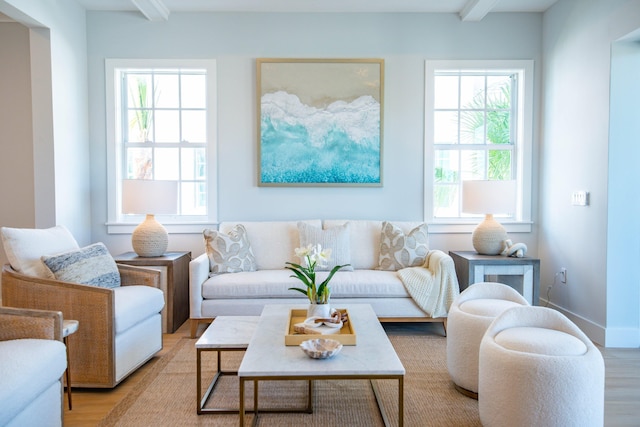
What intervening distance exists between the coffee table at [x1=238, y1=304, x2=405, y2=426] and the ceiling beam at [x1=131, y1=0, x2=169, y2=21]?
10.00ft

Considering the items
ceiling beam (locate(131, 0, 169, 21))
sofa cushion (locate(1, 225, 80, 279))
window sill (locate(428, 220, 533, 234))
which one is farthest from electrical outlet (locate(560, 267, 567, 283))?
ceiling beam (locate(131, 0, 169, 21))

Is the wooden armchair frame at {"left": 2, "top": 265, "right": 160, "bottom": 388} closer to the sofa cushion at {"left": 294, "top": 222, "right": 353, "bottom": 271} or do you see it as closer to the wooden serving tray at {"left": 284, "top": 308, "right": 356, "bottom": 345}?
the wooden serving tray at {"left": 284, "top": 308, "right": 356, "bottom": 345}

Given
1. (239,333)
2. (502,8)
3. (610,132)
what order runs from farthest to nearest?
(502,8), (610,132), (239,333)

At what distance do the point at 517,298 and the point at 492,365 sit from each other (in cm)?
73

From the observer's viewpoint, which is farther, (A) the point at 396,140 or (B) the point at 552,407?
(A) the point at 396,140

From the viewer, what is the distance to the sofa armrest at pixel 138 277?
327 cm

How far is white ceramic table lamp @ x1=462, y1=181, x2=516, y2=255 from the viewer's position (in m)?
4.01

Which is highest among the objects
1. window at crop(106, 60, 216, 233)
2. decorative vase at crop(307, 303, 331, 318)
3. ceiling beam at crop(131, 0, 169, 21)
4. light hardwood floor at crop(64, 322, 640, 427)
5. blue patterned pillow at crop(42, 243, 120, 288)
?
ceiling beam at crop(131, 0, 169, 21)

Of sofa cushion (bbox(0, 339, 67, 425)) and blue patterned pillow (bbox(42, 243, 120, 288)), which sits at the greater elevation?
blue patterned pillow (bbox(42, 243, 120, 288))

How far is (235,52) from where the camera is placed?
14.8ft

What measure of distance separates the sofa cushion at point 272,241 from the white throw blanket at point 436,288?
1.05m

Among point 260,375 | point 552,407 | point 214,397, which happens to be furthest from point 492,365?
point 214,397

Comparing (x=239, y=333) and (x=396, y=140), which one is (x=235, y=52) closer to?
(x=396, y=140)

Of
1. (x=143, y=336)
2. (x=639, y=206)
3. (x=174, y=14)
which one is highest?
(x=174, y=14)
